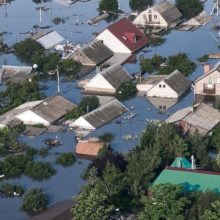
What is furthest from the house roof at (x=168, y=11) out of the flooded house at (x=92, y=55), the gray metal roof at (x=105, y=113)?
the gray metal roof at (x=105, y=113)

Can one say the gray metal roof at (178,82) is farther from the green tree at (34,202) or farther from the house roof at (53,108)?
the green tree at (34,202)

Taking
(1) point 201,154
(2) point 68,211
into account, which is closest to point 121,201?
(2) point 68,211

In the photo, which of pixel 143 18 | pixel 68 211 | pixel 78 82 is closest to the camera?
pixel 68 211

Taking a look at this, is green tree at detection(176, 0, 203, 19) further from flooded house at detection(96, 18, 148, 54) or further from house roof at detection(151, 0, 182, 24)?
flooded house at detection(96, 18, 148, 54)

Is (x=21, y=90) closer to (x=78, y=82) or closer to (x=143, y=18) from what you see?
(x=78, y=82)

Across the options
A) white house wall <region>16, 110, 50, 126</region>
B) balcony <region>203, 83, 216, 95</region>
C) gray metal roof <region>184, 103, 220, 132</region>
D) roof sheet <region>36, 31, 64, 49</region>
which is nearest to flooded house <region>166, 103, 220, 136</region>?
gray metal roof <region>184, 103, 220, 132</region>

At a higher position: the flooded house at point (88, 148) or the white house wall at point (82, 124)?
the white house wall at point (82, 124)
